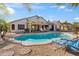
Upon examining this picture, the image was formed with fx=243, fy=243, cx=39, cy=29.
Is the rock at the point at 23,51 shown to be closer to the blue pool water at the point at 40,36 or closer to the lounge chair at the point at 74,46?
the blue pool water at the point at 40,36

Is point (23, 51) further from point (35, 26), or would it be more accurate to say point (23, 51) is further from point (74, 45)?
point (74, 45)

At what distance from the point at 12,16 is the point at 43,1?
0.40 m

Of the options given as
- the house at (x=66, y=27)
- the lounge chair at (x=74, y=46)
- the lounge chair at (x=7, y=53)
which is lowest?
the lounge chair at (x=7, y=53)

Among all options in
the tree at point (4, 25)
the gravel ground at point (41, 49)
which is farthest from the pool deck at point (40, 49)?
the tree at point (4, 25)

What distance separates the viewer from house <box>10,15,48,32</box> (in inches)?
111

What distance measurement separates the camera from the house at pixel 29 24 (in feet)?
9.25

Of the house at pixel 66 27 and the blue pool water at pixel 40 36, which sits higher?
the house at pixel 66 27

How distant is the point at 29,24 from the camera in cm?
284

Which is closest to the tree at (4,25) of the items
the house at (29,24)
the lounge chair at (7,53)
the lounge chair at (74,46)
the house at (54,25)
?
the house at (29,24)

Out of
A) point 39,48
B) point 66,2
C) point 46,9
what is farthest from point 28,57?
Result: point 66,2

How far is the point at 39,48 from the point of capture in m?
2.83

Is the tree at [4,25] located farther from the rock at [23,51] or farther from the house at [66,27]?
the house at [66,27]

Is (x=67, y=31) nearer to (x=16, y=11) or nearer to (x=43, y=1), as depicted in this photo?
(x=43, y=1)

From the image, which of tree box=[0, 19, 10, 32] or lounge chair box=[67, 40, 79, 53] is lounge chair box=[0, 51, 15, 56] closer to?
tree box=[0, 19, 10, 32]
